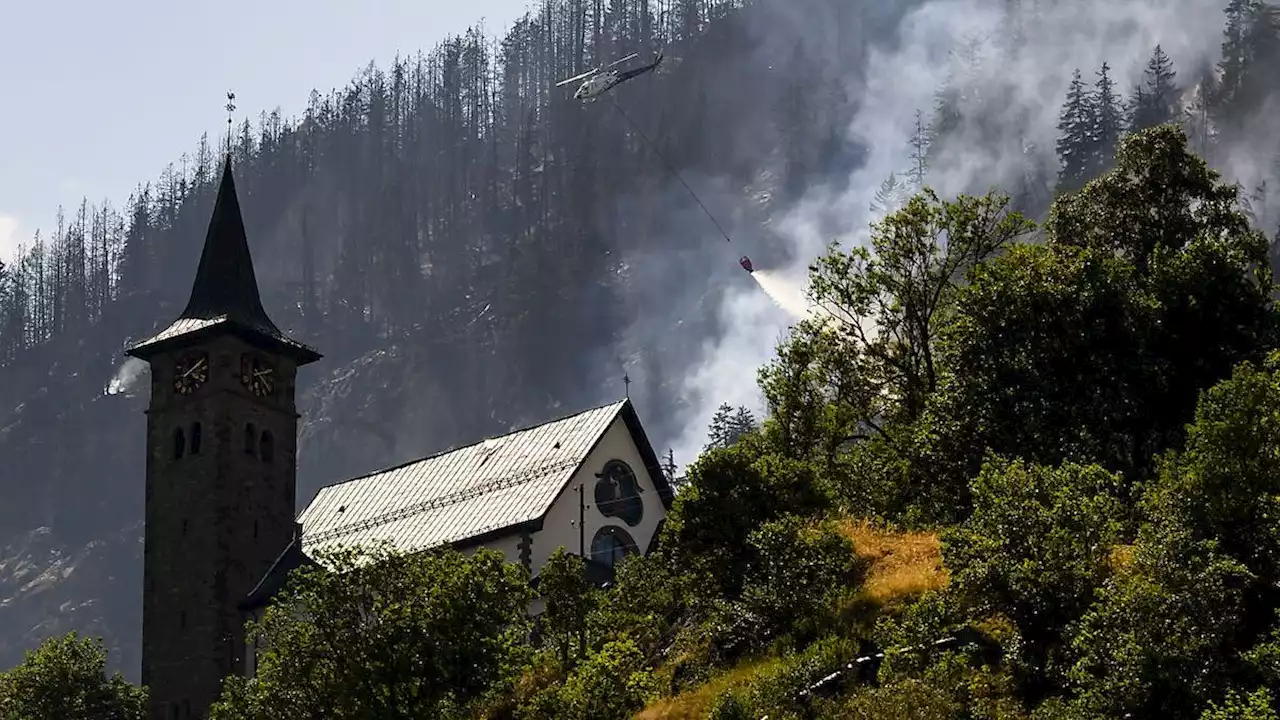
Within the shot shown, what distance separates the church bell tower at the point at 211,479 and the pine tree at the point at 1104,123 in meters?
93.2

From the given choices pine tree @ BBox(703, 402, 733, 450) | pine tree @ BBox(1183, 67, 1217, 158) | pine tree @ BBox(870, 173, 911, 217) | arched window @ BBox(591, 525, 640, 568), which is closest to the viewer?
arched window @ BBox(591, 525, 640, 568)

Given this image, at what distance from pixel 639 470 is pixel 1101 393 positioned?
30160 millimetres

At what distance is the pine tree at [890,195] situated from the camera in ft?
608

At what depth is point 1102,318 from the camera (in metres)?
42.7

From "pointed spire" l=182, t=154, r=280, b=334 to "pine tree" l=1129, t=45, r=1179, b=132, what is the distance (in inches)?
4050

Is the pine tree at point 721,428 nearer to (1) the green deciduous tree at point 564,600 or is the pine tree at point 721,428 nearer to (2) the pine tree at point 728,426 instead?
(2) the pine tree at point 728,426

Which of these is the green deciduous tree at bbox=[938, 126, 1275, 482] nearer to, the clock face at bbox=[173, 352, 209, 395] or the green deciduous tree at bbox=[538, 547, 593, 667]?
Answer: the green deciduous tree at bbox=[538, 547, 593, 667]

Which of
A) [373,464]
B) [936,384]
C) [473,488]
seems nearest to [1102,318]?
[936,384]

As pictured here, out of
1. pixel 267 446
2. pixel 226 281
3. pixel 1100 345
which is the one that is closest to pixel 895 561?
pixel 1100 345

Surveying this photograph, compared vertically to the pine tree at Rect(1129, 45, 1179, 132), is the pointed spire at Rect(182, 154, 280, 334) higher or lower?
lower

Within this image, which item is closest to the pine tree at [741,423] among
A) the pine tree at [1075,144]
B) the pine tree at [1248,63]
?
the pine tree at [1075,144]

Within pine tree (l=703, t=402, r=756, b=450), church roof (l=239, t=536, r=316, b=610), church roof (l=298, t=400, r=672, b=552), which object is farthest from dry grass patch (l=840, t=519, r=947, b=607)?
pine tree (l=703, t=402, r=756, b=450)

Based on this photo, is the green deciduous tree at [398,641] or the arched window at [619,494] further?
the arched window at [619,494]

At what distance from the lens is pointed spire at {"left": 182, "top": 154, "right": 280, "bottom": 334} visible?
248 feet
